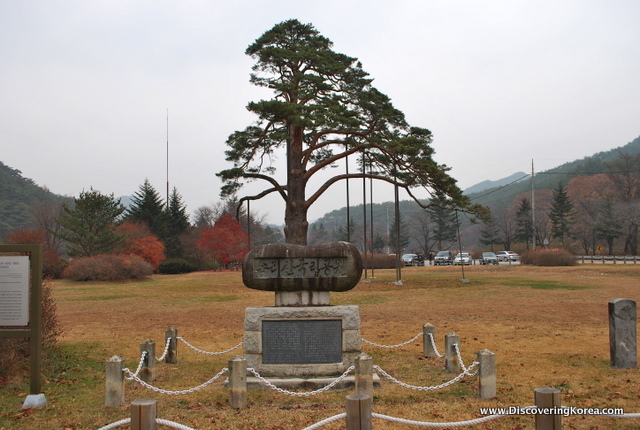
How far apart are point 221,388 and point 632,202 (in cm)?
5956

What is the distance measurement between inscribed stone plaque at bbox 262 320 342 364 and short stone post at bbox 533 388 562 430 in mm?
4657

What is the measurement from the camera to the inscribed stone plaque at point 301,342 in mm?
8508

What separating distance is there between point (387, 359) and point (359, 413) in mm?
6401

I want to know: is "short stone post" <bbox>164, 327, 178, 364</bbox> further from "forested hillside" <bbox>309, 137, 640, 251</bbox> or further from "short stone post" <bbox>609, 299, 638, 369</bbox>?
"forested hillside" <bbox>309, 137, 640, 251</bbox>

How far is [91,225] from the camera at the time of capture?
133 feet

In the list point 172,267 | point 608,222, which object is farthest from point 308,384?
point 608,222

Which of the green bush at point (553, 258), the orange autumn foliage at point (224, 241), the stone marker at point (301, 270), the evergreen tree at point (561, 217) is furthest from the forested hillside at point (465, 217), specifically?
the stone marker at point (301, 270)

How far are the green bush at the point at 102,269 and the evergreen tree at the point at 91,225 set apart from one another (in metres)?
4.70

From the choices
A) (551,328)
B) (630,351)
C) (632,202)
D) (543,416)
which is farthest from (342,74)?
(632,202)

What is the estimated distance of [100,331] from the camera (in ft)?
47.3

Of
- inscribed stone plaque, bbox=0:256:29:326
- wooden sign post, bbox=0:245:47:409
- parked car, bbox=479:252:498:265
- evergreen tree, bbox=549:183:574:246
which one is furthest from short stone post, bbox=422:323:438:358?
evergreen tree, bbox=549:183:574:246

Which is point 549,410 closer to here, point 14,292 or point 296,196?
point 14,292

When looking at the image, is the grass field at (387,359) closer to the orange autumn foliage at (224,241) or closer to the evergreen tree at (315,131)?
the evergreen tree at (315,131)

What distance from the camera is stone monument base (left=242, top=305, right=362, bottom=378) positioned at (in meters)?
8.48
